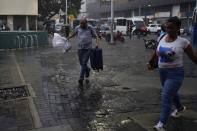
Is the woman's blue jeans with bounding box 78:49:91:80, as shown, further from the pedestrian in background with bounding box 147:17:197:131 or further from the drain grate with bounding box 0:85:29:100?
the pedestrian in background with bounding box 147:17:197:131

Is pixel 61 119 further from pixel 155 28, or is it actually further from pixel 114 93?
pixel 155 28

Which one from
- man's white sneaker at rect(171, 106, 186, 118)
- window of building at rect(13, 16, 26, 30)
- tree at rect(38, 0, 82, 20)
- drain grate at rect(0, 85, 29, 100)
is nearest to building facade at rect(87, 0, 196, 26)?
tree at rect(38, 0, 82, 20)

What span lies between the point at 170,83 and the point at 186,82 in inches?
208

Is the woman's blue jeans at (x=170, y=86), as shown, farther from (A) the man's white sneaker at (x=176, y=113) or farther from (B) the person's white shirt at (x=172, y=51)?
(A) the man's white sneaker at (x=176, y=113)

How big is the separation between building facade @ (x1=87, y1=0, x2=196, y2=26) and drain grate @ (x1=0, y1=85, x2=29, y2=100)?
2091 inches

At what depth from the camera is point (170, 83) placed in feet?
19.5

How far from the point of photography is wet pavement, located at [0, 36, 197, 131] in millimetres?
6688

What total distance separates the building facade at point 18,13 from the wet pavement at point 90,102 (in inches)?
1145

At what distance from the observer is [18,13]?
41.7 metres

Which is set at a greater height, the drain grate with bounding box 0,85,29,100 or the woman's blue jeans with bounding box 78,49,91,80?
the woman's blue jeans with bounding box 78,49,91,80

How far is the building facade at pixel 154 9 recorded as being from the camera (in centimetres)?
7019

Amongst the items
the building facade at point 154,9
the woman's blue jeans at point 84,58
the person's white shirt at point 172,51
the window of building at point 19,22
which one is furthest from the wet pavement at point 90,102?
the building facade at point 154,9

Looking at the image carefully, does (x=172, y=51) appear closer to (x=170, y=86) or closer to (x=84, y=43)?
(x=170, y=86)

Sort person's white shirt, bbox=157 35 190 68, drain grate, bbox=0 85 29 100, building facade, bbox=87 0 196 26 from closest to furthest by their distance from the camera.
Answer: person's white shirt, bbox=157 35 190 68 < drain grate, bbox=0 85 29 100 < building facade, bbox=87 0 196 26
